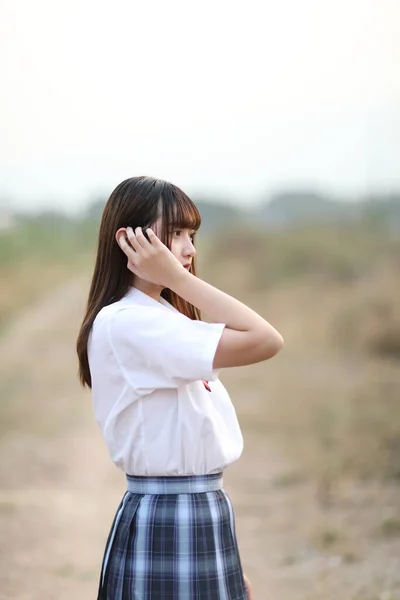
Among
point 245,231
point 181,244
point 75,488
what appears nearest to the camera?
point 181,244

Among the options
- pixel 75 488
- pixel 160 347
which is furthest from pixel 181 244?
pixel 75 488

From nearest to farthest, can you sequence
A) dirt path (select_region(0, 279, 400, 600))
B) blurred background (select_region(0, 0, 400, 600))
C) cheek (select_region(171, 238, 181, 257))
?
1. cheek (select_region(171, 238, 181, 257))
2. dirt path (select_region(0, 279, 400, 600))
3. blurred background (select_region(0, 0, 400, 600))

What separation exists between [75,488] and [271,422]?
849 mm

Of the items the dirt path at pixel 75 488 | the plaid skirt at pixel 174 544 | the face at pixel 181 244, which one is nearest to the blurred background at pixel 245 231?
the dirt path at pixel 75 488

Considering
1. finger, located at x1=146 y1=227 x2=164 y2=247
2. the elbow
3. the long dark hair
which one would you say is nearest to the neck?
the long dark hair

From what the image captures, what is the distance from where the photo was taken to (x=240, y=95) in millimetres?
3473

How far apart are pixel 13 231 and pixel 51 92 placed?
0.56 metres

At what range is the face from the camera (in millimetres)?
1188

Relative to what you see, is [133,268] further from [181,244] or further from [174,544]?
[174,544]

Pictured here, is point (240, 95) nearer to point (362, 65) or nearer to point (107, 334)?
point (362, 65)

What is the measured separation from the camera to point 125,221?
3.92 feet

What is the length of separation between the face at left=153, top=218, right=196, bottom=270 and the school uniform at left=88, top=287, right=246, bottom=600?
0.28ft

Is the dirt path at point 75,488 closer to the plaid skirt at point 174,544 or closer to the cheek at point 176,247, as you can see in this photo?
the plaid skirt at point 174,544

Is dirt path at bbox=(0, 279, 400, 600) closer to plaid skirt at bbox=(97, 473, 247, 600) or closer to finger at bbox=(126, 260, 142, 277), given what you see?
plaid skirt at bbox=(97, 473, 247, 600)
